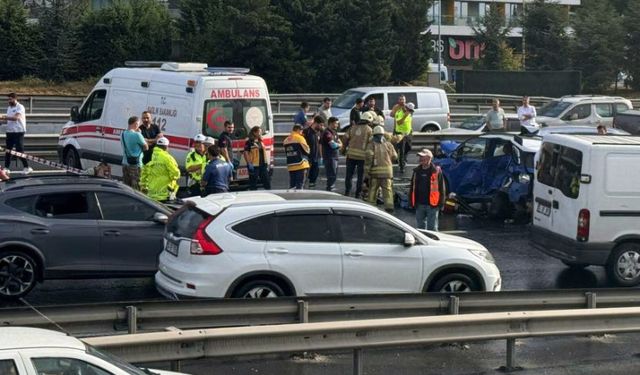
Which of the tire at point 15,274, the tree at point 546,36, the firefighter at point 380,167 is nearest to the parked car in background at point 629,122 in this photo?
the firefighter at point 380,167

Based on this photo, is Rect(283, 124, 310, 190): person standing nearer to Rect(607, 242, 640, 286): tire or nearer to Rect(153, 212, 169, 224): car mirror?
Rect(153, 212, 169, 224): car mirror

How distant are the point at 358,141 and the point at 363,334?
11.0 meters

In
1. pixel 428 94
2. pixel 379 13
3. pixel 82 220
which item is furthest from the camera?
pixel 379 13

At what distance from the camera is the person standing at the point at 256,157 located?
65.7ft

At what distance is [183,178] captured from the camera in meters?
20.7

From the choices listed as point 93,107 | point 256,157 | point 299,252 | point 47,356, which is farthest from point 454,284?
point 93,107

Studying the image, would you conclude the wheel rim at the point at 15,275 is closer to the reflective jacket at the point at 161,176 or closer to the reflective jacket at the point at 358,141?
the reflective jacket at the point at 161,176

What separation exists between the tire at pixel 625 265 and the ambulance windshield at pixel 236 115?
8024mm

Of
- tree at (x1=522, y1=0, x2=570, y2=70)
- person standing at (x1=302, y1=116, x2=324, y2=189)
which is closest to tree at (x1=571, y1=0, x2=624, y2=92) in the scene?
tree at (x1=522, y1=0, x2=570, y2=70)

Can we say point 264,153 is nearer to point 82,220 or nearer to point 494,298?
point 82,220

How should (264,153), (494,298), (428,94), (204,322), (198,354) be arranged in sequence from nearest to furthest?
(198,354)
(204,322)
(494,298)
(264,153)
(428,94)

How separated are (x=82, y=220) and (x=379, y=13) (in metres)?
41.5

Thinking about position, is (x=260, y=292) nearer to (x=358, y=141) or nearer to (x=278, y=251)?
(x=278, y=251)

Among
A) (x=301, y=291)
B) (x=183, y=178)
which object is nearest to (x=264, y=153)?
(x=183, y=178)
